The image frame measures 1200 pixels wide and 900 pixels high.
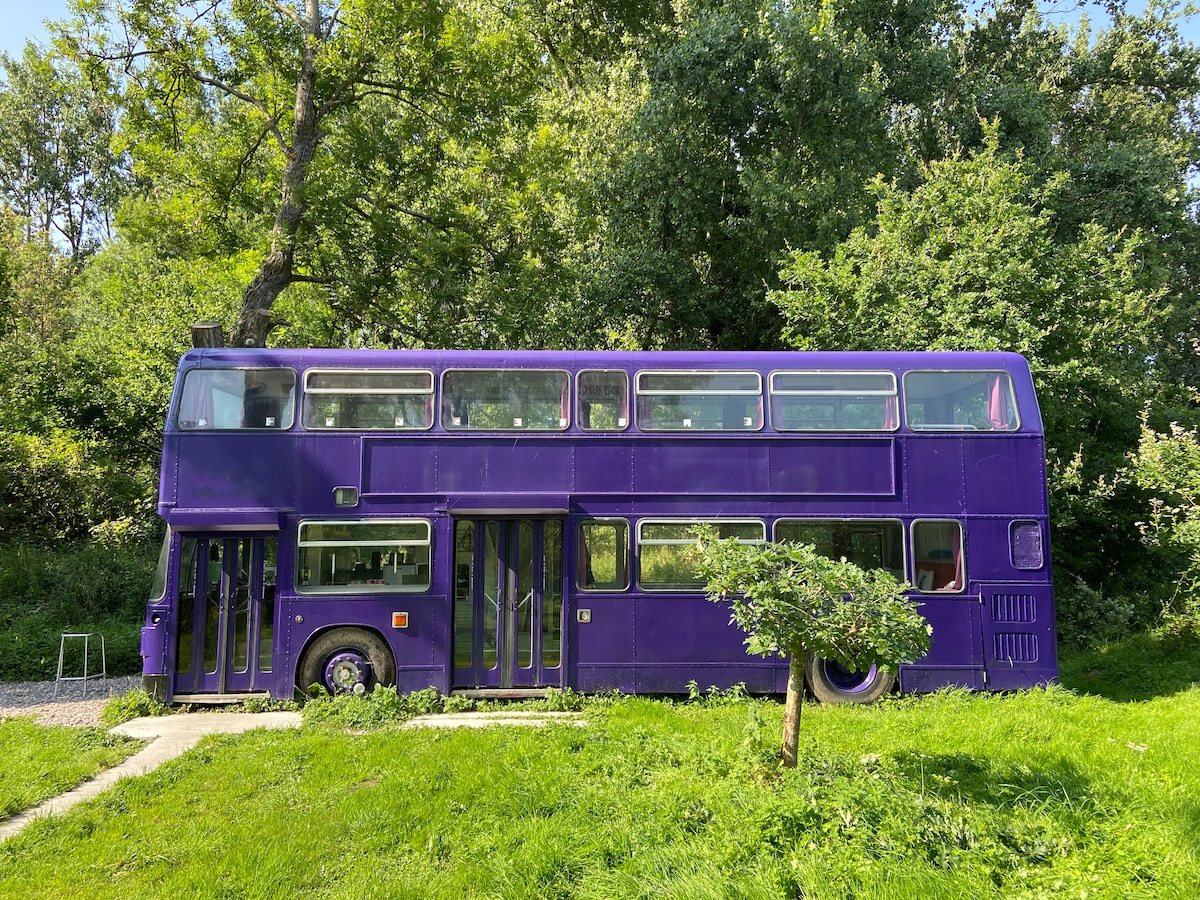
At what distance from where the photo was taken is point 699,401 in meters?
8.94

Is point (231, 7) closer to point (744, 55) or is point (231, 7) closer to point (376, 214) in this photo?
point (376, 214)

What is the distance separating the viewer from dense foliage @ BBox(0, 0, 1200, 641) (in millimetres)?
12789

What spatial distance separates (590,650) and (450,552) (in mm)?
1959

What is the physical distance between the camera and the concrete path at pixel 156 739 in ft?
18.5

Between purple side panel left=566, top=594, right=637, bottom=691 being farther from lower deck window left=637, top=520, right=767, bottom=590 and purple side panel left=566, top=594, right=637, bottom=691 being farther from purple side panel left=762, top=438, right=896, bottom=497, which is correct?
purple side panel left=762, top=438, right=896, bottom=497

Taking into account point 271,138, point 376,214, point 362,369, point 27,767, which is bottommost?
point 27,767

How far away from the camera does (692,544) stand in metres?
8.67

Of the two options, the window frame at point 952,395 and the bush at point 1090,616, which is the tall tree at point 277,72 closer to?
the window frame at point 952,395

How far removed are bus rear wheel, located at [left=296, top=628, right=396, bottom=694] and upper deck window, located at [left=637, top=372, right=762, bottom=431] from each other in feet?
13.1

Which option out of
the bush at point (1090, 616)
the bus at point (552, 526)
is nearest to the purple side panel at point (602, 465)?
the bus at point (552, 526)

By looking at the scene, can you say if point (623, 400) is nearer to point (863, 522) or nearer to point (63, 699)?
point (863, 522)

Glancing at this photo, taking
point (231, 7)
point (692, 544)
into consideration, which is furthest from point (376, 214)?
point (692, 544)

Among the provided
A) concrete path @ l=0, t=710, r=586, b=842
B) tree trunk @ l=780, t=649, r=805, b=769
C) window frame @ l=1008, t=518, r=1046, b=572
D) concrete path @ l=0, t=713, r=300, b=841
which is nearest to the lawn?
tree trunk @ l=780, t=649, r=805, b=769

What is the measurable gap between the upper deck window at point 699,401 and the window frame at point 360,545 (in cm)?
284
